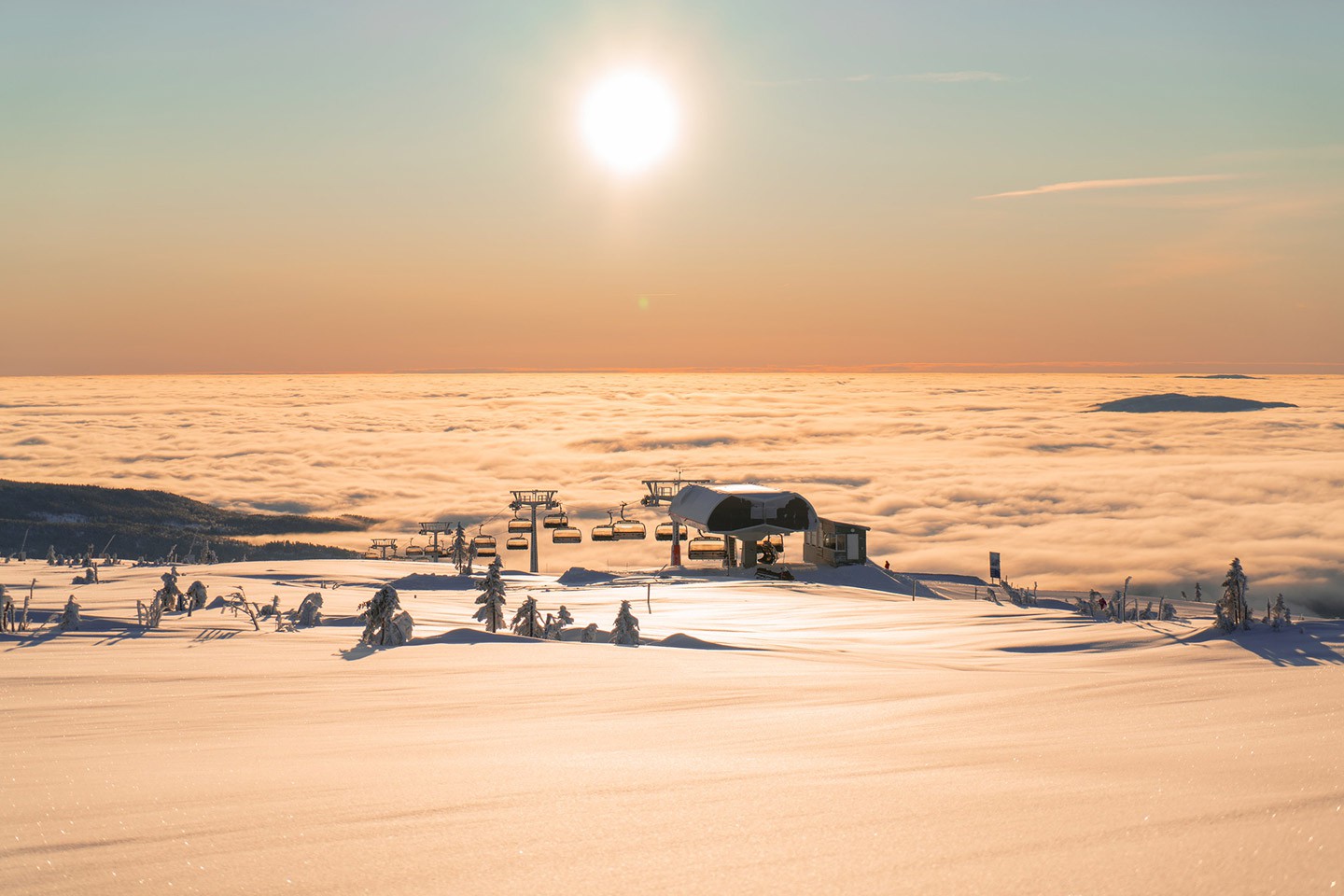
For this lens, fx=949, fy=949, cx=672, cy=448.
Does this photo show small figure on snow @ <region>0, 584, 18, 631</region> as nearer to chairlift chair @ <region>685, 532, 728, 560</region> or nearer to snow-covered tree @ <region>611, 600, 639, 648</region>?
snow-covered tree @ <region>611, 600, 639, 648</region>

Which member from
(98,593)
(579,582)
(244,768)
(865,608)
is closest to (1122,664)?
(244,768)

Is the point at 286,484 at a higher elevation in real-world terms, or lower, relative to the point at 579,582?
higher

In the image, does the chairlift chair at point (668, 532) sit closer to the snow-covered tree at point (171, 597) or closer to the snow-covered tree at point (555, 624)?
the snow-covered tree at point (555, 624)

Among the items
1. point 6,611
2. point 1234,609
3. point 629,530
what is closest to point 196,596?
point 6,611

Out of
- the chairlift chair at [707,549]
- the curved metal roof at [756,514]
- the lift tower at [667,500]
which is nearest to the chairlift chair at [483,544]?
the lift tower at [667,500]

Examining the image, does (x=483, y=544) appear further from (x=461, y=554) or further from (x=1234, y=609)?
(x=1234, y=609)

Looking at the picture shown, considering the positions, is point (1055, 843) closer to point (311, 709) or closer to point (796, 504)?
point (311, 709)

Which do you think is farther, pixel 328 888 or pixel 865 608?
pixel 865 608

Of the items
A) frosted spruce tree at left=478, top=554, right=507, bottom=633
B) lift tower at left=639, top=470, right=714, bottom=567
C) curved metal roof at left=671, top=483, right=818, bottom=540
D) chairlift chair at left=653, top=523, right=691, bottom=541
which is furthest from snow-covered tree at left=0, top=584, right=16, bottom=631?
chairlift chair at left=653, top=523, right=691, bottom=541
